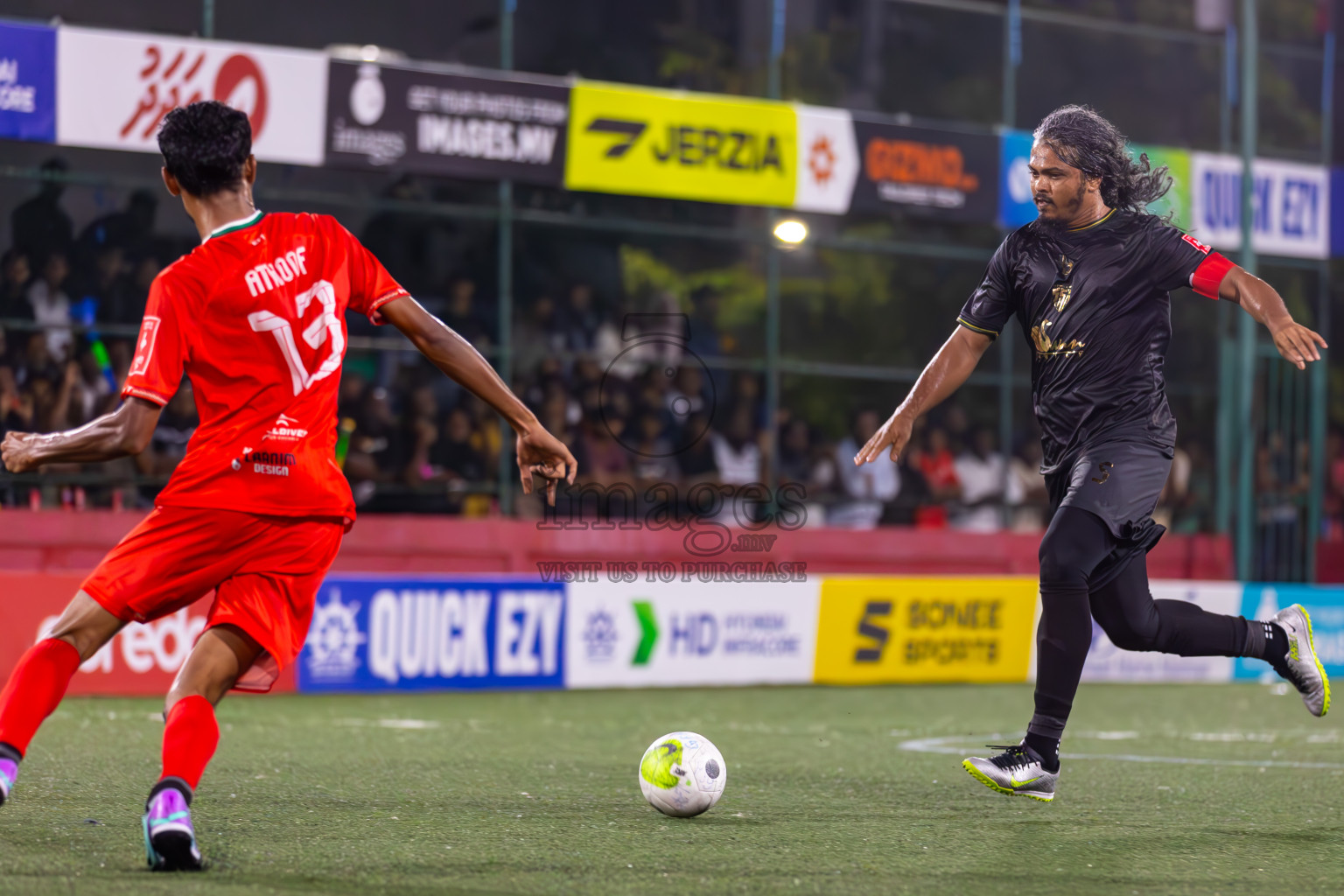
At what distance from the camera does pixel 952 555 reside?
1691 centimetres

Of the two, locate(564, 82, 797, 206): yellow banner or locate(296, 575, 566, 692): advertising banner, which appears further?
locate(564, 82, 797, 206): yellow banner

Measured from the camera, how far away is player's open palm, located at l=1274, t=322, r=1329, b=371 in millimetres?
5383

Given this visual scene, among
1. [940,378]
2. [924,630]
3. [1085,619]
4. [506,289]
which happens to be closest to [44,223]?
[506,289]

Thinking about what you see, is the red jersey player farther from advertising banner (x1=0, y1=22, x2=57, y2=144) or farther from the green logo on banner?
advertising banner (x1=0, y1=22, x2=57, y2=144)

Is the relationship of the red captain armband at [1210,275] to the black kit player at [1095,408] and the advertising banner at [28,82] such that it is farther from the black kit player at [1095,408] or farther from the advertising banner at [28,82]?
the advertising banner at [28,82]

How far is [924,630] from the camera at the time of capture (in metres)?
14.2

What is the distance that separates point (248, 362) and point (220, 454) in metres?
0.25

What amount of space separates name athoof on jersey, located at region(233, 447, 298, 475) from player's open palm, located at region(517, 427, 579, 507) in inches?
25.2

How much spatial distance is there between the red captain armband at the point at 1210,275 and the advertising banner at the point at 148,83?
9489mm

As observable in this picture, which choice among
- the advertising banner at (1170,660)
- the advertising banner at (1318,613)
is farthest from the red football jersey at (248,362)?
the advertising banner at (1318,613)

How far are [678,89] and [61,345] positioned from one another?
6.76m

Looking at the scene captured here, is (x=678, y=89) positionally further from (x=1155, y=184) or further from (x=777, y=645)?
(x=1155, y=184)

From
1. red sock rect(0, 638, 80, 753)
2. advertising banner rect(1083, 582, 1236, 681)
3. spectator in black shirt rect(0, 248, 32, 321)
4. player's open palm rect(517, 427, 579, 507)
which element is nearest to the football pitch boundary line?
player's open palm rect(517, 427, 579, 507)

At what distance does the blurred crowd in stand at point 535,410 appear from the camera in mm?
13852
